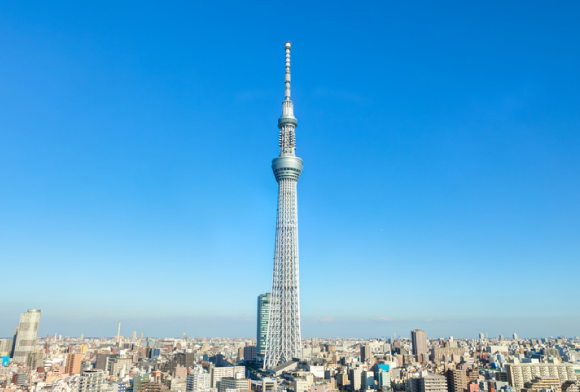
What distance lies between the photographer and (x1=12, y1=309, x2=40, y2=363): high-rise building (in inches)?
3622

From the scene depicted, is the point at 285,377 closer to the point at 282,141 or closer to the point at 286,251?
the point at 286,251

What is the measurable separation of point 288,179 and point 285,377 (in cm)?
2214

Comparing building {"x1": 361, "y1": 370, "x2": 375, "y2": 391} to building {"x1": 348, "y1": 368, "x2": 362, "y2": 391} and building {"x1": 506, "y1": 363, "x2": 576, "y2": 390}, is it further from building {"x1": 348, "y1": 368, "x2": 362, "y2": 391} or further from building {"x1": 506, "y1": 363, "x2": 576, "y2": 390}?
building {"x1": 506, "y1": 363, "x2": 576, "y2": 390}

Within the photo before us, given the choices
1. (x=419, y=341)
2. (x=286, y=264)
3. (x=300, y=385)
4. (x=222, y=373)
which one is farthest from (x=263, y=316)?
(x=419, y=341)

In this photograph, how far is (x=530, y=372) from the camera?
50.6 metres

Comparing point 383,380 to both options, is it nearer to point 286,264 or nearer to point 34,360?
point 286,264

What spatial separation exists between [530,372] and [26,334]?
290 ft

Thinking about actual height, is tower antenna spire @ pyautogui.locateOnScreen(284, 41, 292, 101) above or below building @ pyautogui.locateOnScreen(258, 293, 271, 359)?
above

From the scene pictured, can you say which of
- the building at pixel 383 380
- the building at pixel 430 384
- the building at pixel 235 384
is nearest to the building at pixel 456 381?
the building at pixel 430 384

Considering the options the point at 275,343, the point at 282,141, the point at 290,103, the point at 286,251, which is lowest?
the point at 275,343

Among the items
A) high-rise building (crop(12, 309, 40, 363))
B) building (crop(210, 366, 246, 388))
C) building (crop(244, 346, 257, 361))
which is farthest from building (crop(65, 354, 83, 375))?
high-rise building (crop(12, 309, 40, 363))

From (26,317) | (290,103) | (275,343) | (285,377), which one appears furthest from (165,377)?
(26,317)

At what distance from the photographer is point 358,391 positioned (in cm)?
4728

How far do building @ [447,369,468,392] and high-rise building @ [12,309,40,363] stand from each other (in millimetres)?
80278
